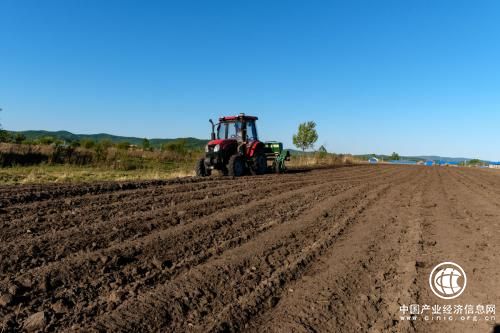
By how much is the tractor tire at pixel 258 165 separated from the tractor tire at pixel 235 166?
86cm

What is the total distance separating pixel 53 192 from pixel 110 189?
4.33 feet

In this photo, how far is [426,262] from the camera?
4.23 metres

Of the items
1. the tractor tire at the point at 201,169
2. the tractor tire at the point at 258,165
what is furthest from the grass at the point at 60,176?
the tractor tire at the point at 258,165

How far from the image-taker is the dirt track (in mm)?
2840

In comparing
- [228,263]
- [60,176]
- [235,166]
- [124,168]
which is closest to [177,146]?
[124,168]

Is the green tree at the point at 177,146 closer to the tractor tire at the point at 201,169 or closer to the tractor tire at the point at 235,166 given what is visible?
the tractor tire at the point at 201,169

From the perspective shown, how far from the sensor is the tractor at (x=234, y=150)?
46.1 feet

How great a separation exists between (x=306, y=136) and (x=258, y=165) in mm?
→ 38315

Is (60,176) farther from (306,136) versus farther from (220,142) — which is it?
(306,136)

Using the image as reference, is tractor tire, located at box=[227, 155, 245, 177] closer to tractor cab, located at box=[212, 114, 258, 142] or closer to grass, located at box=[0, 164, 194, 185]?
tractor cab, located at box=[212, 114, 258, 142]

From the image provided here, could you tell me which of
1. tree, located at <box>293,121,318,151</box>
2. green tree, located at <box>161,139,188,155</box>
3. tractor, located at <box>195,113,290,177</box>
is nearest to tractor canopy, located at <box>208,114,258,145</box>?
tractor, located at <box>195,113,290,177</box>

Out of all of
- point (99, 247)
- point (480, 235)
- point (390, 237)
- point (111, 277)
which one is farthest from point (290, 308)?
point (480, 235)

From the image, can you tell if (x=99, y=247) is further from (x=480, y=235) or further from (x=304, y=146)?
(x=304, y=146)

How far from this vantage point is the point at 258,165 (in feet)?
51.2
